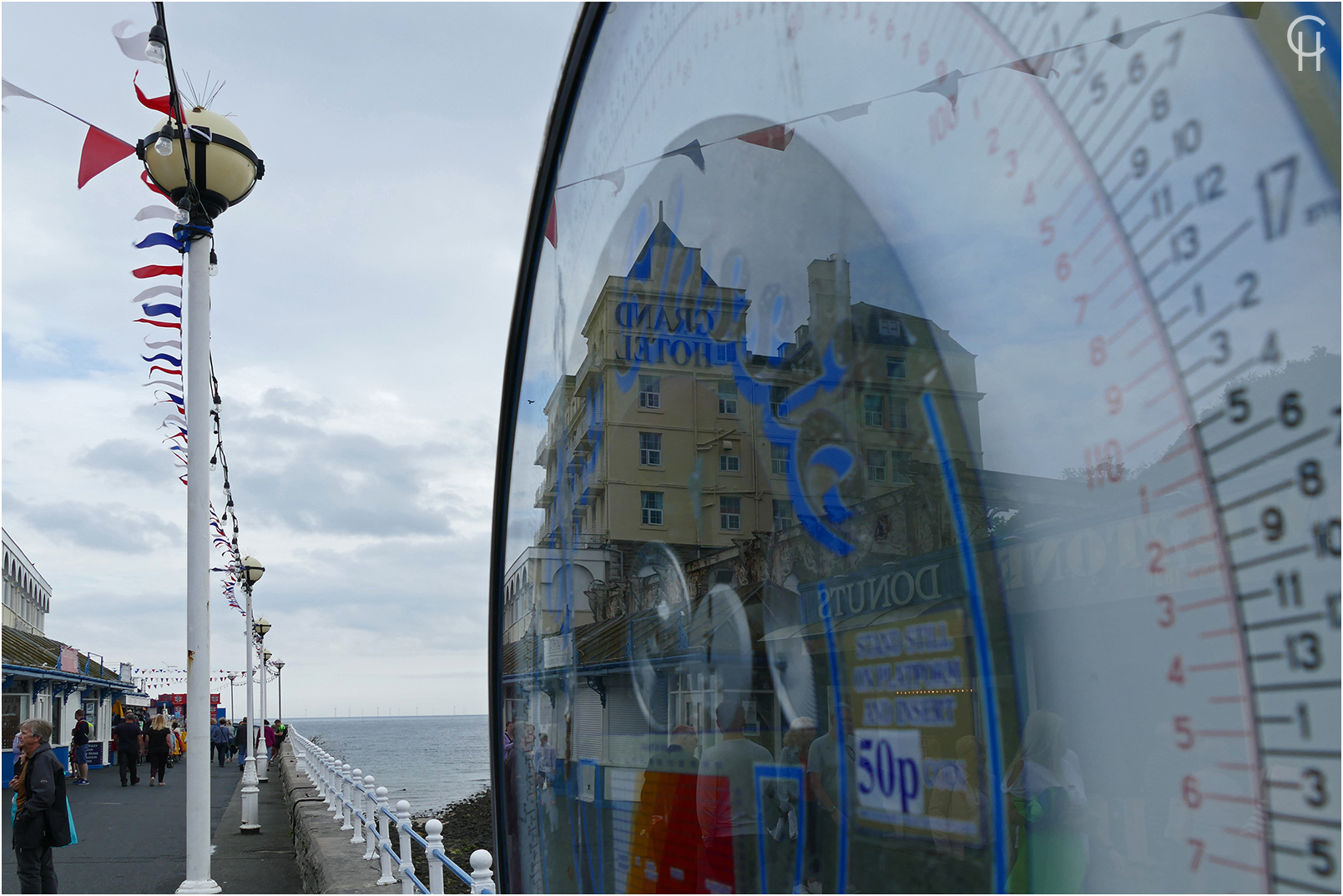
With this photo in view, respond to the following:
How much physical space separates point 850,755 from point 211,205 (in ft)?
16.0

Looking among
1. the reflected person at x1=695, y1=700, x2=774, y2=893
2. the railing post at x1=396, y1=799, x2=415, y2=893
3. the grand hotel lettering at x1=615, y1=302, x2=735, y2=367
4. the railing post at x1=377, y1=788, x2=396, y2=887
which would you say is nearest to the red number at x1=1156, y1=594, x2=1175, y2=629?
the reflected person at x1=695, y1=700, x2=774, y2=893

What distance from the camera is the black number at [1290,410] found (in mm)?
620

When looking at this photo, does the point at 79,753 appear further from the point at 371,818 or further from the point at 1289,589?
the point at 1289,589

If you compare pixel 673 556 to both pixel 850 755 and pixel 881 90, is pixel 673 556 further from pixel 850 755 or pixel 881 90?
pixel 881 90

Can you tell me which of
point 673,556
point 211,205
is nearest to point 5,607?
point 211,205

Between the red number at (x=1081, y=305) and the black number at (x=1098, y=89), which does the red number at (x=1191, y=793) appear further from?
the black number at (x=1098, y=89)

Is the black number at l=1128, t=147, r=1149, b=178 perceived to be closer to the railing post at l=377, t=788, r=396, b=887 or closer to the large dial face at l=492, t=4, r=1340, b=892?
the large dial face at l=492, t=4, r=1340, b=892

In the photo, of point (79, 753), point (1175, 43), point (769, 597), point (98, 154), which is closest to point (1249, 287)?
point (1175, 43)

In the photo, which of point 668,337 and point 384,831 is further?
point 384,831

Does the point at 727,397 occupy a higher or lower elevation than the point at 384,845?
higher

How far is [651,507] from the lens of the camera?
1.49 m

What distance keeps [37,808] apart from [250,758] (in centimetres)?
1045

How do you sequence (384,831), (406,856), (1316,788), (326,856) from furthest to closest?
(326,856) < (384,831) < (406,856) < (1316,788)

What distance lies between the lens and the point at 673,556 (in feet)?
4.60
